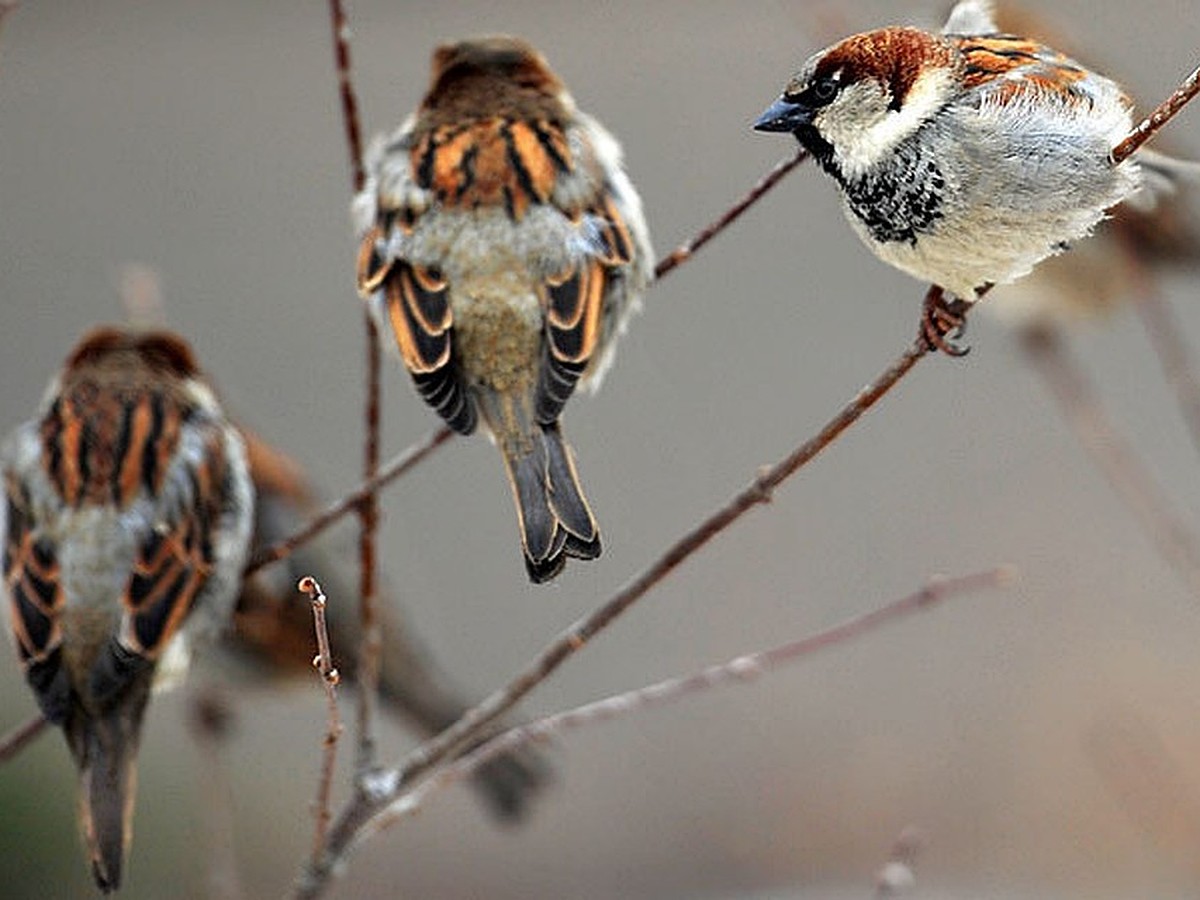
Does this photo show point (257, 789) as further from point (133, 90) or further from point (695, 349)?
point (133, 90)

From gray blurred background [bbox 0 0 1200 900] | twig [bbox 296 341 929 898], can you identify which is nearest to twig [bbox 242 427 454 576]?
twig [bbox 296 341 929 898]

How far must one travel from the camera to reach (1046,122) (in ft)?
6.97

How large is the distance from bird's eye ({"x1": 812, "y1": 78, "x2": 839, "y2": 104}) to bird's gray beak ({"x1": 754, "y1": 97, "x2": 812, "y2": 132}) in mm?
16

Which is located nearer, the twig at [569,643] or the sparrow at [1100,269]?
the twig at [569,643]

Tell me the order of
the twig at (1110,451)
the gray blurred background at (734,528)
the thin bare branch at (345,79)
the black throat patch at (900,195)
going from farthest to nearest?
the gray blurred background at (734,528)
the twig at (1110,451)
the thin bare branch at (345,79)
the black throat patch at (900,195)

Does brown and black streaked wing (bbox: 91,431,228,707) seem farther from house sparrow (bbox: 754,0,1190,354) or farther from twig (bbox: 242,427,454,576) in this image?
house sparrow (bbox: 754,0,1190,354)

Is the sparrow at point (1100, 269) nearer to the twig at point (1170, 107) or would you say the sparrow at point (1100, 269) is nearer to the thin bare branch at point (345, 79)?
the thin bare branch at point (345, 79)

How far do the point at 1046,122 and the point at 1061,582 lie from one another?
15.0 ft

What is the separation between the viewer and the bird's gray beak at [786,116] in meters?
2.01

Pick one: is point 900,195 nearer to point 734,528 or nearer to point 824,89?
point 824,89

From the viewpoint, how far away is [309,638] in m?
3.56

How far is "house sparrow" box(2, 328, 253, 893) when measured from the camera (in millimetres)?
2623

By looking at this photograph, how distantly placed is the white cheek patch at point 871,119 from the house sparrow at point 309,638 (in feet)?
4.87

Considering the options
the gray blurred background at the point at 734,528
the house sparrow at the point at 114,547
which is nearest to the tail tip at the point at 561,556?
the house sparrow at the point at 114,547
